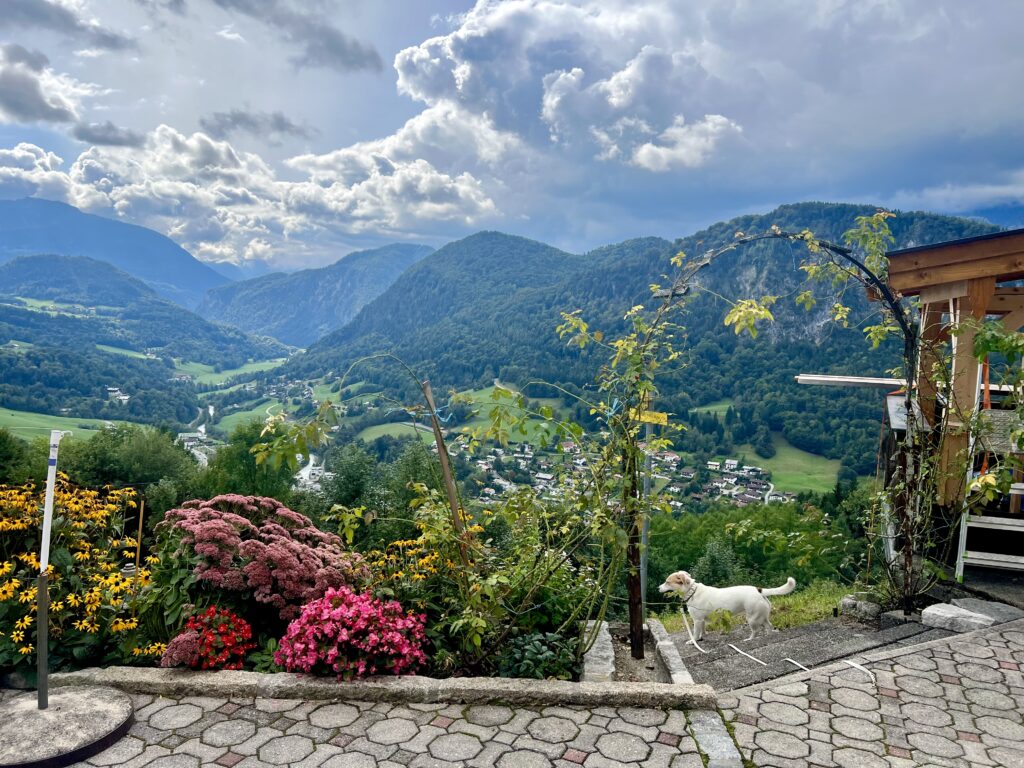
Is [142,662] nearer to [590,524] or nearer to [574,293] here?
[590,524]

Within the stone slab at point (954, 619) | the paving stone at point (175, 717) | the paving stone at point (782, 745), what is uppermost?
the stone slab at point (954, 619)

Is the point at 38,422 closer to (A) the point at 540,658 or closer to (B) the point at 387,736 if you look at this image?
(A) the point at 540,658

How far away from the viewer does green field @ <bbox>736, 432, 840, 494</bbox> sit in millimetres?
51719

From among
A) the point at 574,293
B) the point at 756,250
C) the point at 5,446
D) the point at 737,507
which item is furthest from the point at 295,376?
the point at 5,446

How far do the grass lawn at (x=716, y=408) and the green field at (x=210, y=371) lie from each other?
129365 millimetres

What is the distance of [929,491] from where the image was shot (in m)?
5.39

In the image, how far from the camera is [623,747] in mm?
3365

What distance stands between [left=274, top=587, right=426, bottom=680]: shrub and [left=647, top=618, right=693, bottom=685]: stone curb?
64.0 inches

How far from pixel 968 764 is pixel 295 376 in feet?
473

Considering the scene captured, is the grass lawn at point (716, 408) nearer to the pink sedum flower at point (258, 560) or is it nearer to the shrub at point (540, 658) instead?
the shrub at point (540, 658)

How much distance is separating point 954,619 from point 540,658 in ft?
10.9

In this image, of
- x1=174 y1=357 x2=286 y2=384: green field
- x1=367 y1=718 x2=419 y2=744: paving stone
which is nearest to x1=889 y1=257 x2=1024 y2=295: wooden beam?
x1=367 y1=718 x2=419 y2=744: paving stone

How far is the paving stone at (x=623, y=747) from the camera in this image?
3.27 m

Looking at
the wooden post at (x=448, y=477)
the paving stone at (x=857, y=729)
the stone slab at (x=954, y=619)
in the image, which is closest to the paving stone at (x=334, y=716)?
the wooden post at (x=448, y=477)
